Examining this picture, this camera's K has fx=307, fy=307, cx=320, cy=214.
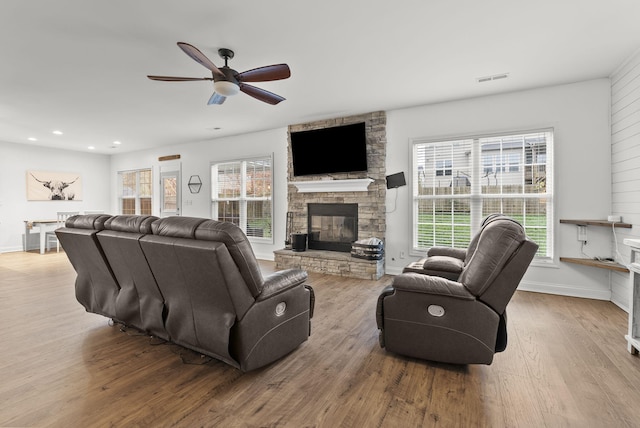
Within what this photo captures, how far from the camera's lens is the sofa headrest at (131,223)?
221cm

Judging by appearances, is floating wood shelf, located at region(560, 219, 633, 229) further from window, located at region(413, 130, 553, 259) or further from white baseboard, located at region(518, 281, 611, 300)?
white baseboard, located at region(518, 281, 611, 300)

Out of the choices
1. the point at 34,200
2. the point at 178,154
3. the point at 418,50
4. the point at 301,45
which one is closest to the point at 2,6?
the point at 301,45

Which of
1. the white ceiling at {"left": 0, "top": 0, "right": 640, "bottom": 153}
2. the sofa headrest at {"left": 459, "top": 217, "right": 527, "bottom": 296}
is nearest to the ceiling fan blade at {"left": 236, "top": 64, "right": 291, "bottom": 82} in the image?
the white ceiling at {"left": 0, "top": 0, "right": 640, "bottom": 153}

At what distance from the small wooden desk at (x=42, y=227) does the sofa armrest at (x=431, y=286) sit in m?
8.64

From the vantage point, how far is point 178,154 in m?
7.95

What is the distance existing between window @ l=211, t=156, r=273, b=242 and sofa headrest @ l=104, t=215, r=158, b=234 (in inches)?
162

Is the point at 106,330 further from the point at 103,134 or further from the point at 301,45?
the point at 103,134

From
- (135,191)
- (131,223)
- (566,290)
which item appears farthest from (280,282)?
(135,191)

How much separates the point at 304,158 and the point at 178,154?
13.0 ft

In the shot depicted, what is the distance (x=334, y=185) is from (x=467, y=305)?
3.75 m

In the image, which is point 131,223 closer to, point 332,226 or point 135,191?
point 332,226

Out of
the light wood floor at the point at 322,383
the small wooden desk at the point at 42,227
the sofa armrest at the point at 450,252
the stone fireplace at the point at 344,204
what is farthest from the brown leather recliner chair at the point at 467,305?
the small wooden desk at the point at 42,227

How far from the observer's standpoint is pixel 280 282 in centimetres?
218

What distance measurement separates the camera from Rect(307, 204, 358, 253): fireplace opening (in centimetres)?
554
